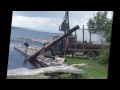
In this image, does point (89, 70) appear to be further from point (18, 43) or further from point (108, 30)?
point (18, 43)

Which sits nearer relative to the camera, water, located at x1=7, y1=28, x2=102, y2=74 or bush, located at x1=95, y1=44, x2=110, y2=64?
water, located at x1=7, y1=28, x2=102, y2=74

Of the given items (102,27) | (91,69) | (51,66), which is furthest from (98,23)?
(51,66)

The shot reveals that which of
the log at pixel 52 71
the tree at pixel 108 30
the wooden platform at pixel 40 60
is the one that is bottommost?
the log at pixel 52 71

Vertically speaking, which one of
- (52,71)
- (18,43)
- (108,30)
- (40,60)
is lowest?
(52,71)

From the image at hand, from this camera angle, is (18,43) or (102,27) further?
(102,27)

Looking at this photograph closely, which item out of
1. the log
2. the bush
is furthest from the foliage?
the log

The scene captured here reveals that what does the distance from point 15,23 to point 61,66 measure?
0.80m

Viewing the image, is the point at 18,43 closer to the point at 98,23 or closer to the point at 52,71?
the point at 52,71

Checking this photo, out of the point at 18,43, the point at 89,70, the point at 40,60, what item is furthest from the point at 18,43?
the point at 89,70

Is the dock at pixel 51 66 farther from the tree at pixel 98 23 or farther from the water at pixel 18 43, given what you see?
the tree at pixel 98 23

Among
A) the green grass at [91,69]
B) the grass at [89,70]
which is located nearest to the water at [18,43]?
the grass at [89,70]

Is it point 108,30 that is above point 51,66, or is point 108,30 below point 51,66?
above

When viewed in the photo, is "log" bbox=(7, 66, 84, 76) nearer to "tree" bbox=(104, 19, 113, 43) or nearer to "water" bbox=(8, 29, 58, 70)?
"water" bbox=(8, 29, 58, 70)

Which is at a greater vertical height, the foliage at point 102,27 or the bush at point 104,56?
the foliage at point 102,27
